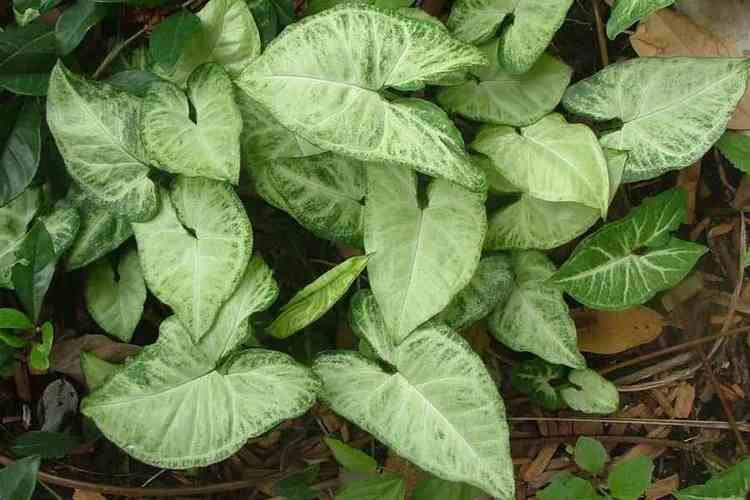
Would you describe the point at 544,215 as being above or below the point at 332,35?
below

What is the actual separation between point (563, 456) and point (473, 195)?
56cm

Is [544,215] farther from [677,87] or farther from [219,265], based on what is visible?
[219,265]

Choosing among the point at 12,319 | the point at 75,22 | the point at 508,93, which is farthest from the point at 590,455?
the point at 75,22

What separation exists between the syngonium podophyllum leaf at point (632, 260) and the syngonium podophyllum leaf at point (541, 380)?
16 centimetres

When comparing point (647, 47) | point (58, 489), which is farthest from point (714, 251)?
point (58, 489)

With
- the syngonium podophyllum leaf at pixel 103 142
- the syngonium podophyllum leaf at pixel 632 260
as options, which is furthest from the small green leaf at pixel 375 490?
the syngonium podophyllum leaf at pixel 103 142

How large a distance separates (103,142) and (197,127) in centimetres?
15

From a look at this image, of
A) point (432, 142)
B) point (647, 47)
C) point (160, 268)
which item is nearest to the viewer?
point (432, 142)

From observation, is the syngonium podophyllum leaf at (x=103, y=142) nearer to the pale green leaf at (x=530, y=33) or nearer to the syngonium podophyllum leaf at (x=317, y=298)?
the syngonium podophyllum leaf at (x=317, y=298)

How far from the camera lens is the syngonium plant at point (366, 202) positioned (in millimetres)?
986

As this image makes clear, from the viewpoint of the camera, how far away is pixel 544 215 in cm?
116

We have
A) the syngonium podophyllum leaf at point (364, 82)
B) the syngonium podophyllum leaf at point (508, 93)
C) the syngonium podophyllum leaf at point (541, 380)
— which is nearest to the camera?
the syngonium podophyllum leaf at point (364, 82)

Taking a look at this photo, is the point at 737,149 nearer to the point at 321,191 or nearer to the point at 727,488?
the point at 727,488

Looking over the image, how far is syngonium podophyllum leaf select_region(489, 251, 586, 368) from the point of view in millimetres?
1185
